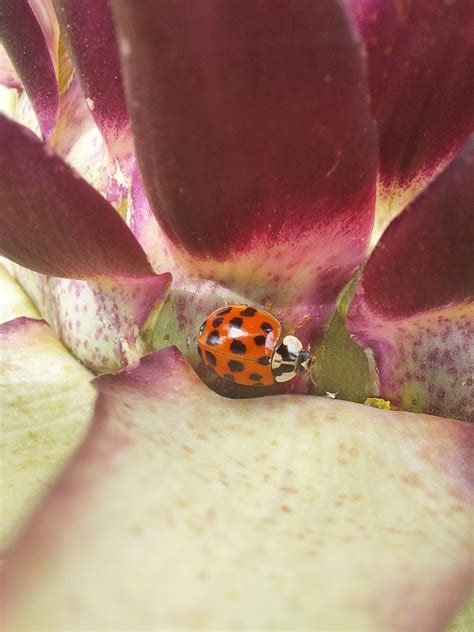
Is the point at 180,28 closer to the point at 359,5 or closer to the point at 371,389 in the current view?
the point at 359,5

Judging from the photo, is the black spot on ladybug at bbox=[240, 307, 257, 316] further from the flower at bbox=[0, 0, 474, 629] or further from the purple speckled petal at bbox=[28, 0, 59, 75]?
the purple speckled petal at bbox=[28, 0, 59, 75]

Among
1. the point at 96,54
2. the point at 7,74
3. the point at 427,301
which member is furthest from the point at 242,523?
the point at 7,74

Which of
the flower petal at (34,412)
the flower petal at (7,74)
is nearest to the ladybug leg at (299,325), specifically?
the flower petal at (34,412)

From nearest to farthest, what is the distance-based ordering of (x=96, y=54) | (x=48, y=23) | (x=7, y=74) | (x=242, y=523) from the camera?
(x=242, y=523) → (x=96, y=54) → (x=48, y=23) → (x=7, y=74)

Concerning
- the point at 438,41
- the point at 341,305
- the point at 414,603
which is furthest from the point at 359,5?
the point at 414,603

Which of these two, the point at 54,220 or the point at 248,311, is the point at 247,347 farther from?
the point at 54,220
